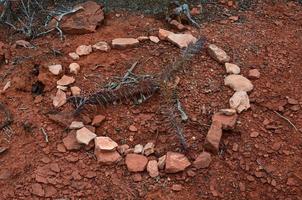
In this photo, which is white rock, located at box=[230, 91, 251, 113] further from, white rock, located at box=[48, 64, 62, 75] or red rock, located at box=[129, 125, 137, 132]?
white rock, located at box=[48, 64, 62, 75]

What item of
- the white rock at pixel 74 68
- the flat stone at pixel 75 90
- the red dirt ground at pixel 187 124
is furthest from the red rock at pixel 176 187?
the white rock at pixel 74 68

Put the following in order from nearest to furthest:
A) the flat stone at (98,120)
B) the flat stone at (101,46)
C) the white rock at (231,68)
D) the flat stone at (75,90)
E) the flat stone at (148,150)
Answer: the flat stone at (148,150), the flat stone at (98,120), the flat stone at (75,90), the white rock at (231,68), the flat stone at (101,46)

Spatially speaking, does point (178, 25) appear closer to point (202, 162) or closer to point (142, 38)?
point (142, 38)

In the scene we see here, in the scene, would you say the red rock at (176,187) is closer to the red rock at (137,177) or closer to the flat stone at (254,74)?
the red rock at (137,177)

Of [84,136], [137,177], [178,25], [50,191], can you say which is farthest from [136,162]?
[178,25]

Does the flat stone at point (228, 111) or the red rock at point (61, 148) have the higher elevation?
the flat stone at point (228, 111)

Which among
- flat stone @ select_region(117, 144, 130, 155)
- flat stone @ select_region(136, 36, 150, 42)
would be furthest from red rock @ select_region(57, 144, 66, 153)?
flat stone @ select_region(136, 36, 150, 42)

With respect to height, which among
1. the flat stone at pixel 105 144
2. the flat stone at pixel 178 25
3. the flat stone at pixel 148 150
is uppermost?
the flat stone at pixel 178 25
